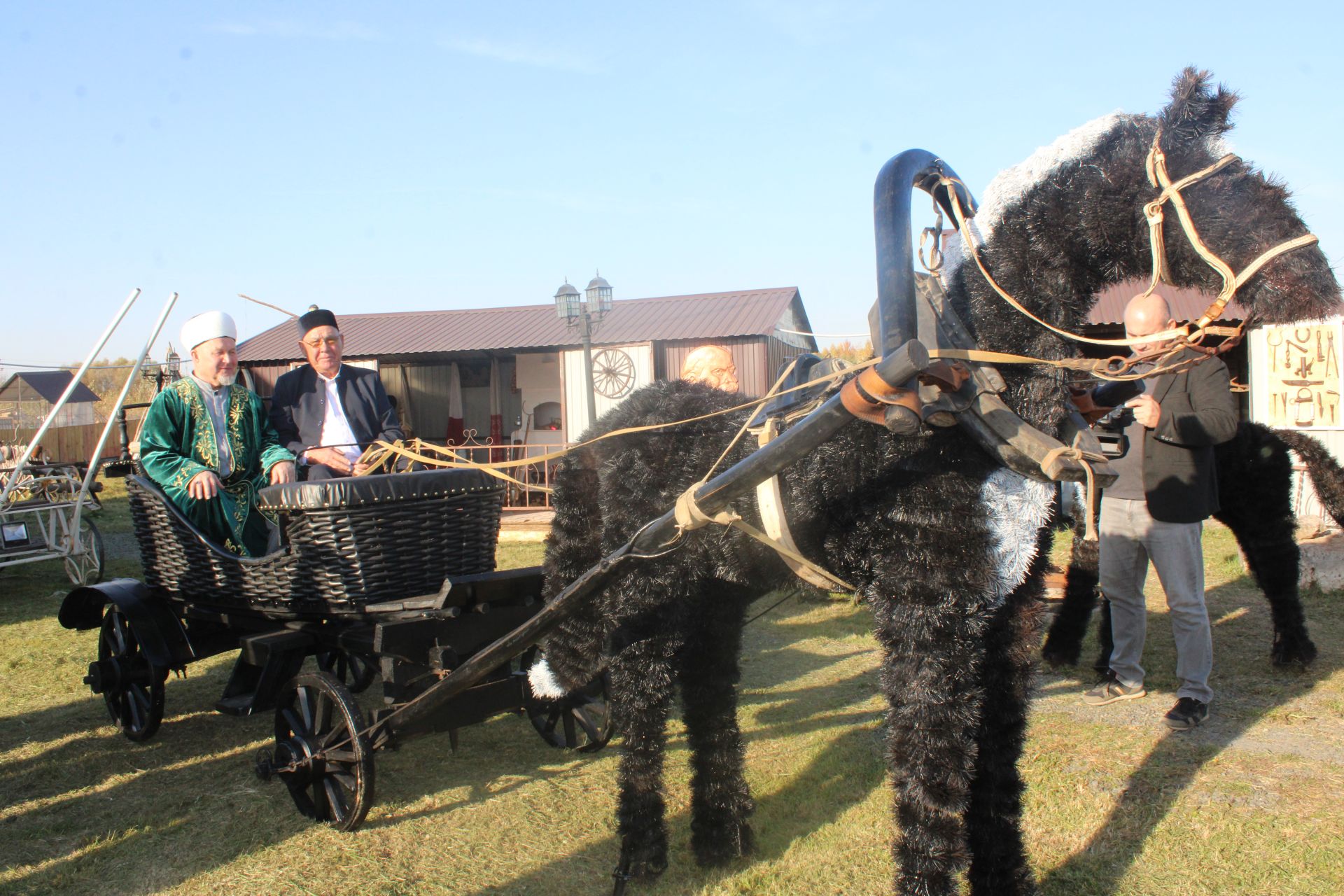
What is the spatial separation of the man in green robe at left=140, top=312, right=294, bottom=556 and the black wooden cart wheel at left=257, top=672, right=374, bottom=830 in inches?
35.2

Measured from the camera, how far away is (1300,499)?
9.05m

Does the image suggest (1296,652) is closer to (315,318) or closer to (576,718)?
(576,718)

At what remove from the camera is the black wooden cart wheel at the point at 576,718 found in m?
3.99

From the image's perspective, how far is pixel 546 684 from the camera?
350 cm

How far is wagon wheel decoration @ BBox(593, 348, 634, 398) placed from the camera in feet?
46.9

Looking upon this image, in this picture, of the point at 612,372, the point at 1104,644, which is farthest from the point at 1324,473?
the point at 612,372

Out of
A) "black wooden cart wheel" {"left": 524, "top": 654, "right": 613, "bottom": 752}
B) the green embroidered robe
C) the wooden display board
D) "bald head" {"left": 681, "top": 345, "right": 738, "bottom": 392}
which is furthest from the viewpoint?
the wooden display board

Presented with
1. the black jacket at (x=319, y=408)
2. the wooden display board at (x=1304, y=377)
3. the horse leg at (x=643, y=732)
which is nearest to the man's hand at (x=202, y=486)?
the black jacket at (x=319, y=408)

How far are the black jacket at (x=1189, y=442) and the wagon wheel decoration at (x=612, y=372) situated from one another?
10.5m

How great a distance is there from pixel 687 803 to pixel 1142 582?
2.81 m

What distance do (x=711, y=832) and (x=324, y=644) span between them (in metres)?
1.85

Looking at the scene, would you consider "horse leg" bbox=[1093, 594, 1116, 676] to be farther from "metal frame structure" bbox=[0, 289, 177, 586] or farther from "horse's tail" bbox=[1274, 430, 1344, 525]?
"metal frame structure" bbox=[0, 289, 177, 586]

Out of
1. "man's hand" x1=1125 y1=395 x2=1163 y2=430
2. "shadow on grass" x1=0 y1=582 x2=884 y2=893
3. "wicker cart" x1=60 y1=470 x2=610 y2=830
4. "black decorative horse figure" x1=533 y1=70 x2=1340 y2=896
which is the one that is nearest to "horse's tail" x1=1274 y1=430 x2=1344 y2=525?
"man's hand" x1=1125 y1=395 x2=1163 y2=430

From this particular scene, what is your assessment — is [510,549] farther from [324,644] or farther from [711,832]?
[711,832]
